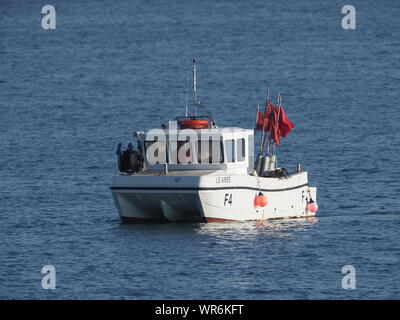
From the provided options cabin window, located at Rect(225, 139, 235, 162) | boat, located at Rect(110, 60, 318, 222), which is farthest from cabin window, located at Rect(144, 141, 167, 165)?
cabin window, located at Rect(225, 139, 235, 162)

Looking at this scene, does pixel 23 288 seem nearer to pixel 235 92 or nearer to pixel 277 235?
pixel 277 235

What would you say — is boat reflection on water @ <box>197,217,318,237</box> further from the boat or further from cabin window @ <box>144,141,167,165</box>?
cabin window @ <box>144,141,167,165</box>

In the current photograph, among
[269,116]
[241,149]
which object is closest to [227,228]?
[241,149]

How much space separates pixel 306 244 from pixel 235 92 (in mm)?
60225

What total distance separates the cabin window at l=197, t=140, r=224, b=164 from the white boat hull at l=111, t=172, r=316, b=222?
1.28 metres

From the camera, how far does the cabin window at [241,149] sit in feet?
197

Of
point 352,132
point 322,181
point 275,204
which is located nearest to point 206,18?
point 352,132

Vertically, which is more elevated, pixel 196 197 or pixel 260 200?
pixel 196 197

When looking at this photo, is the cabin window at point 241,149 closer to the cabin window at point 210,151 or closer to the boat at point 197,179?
the boat at point 197,179

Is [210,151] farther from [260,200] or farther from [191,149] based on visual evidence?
[260,200]

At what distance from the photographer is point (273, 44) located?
15900 centimetres

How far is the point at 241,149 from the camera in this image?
2366 inches

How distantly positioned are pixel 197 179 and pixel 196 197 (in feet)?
2.35

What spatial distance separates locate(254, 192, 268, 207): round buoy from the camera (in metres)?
59.2
